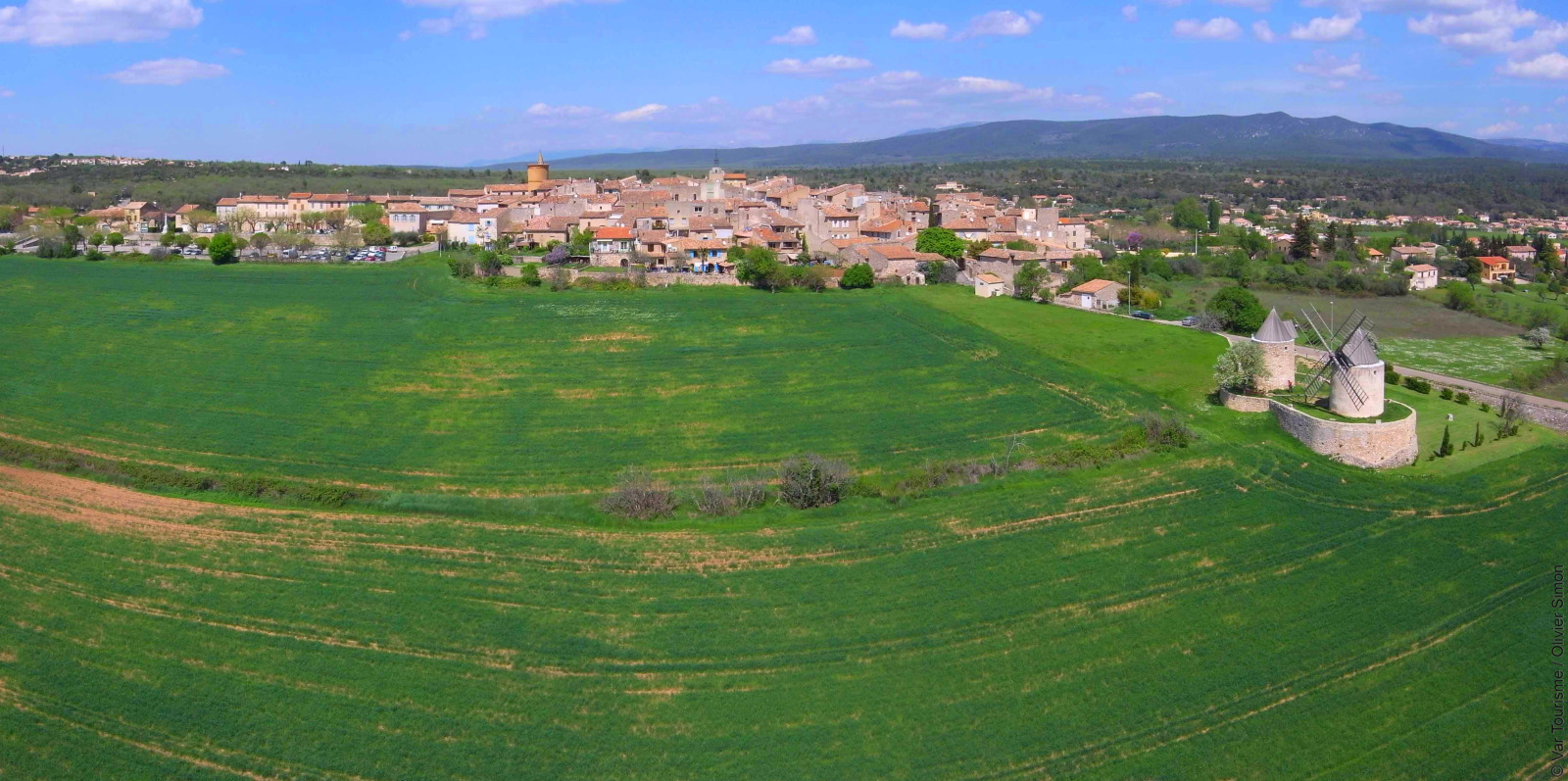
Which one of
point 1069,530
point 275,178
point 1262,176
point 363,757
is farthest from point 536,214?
point 1262,176

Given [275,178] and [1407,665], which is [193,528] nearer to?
[1407,665]

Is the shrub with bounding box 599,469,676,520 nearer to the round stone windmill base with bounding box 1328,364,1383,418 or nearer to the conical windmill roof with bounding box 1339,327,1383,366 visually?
the round stone windmill base with bounding box 1328,364,1383,418

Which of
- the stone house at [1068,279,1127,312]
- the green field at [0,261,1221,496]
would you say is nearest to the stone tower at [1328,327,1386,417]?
the green field at [0,261,1221,496]

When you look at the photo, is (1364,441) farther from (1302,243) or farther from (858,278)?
(1302,243)

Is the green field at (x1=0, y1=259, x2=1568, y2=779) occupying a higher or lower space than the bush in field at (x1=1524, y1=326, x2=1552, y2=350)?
lower

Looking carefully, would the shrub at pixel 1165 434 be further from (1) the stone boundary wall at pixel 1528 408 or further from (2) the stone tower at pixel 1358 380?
(1) the stone boundary wall at pixel 1528 408
